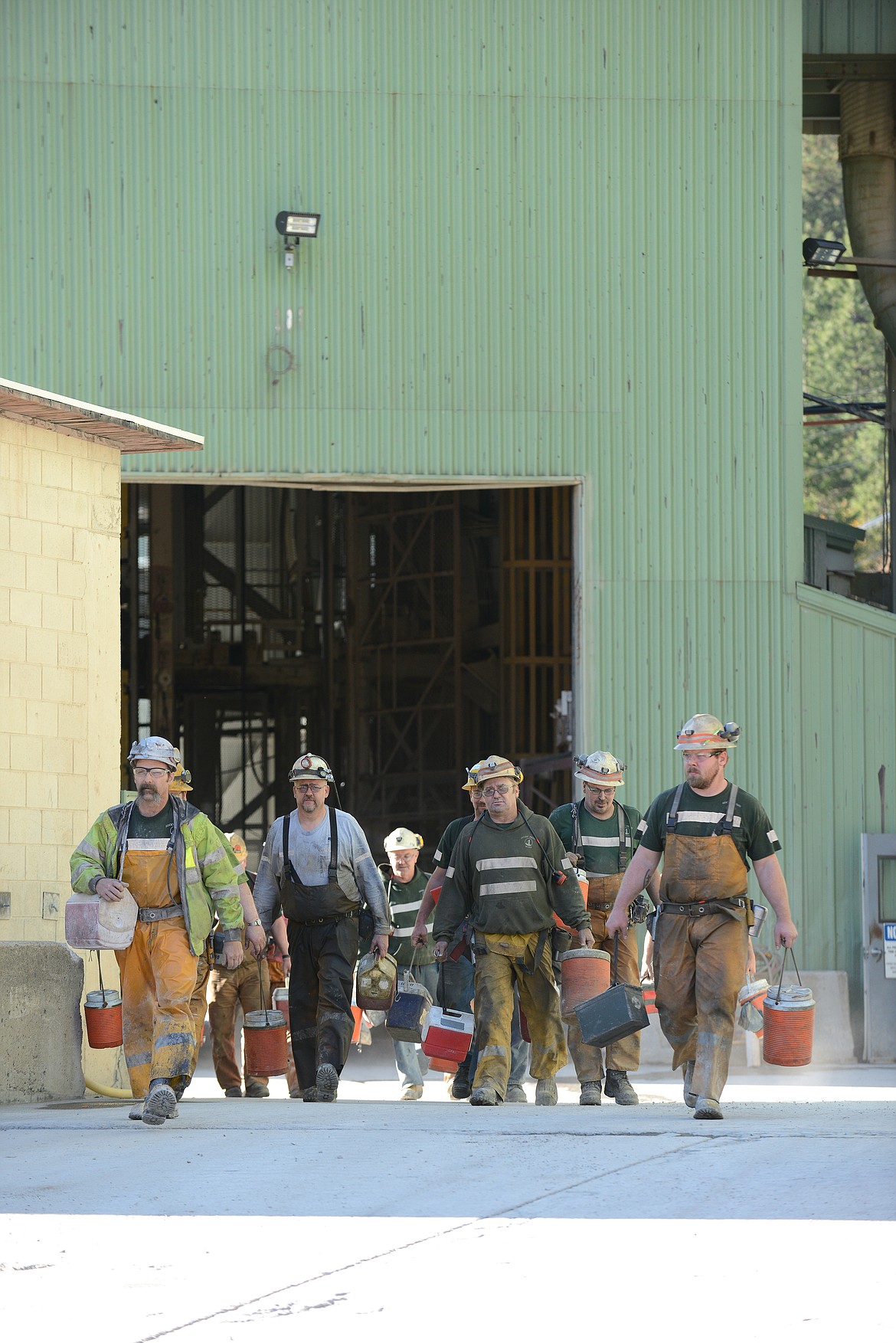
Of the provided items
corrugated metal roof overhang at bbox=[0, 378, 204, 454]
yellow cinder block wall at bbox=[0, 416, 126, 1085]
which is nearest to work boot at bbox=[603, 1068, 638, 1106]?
yellow cinder block wall at bbox=[0, 416, 126, 1085]

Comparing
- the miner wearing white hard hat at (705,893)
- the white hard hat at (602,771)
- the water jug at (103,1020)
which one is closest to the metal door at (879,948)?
the white hard hat at (602,771)

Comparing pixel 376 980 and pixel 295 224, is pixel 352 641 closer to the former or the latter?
pixel 295 224

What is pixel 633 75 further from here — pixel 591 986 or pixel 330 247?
pixel 591 986

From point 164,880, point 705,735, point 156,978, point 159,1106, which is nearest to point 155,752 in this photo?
point 164,880

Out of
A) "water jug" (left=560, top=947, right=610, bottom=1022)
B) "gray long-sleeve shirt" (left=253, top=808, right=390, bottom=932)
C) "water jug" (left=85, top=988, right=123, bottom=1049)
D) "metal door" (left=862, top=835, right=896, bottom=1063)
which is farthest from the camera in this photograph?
"metal door" (left=862, top=835, right=896, bottom=1063)

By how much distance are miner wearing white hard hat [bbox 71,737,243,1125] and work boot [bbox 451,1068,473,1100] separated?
107 inches

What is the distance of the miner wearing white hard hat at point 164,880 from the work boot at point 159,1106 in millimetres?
297

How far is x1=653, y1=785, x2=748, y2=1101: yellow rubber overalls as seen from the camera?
33.6 feet

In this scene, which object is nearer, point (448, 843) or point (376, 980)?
point (448, 843)

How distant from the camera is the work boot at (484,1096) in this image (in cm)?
1112

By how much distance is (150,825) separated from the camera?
10.5 metres

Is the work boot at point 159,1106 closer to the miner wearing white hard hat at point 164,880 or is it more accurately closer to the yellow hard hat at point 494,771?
the miner wearing white hard hat at point 164,880

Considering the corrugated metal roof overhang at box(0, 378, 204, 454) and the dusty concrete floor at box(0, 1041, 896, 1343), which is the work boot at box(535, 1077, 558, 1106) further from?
the corrugated metal roof overhang at box(0, 378, 204, 454)

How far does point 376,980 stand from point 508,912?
137 cm
